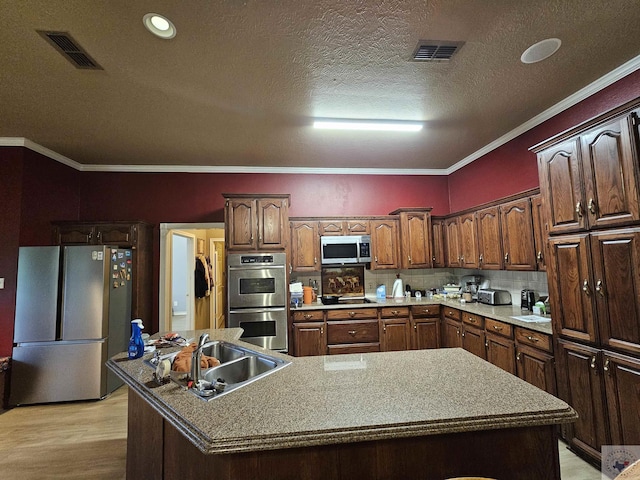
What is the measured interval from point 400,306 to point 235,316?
217 cm

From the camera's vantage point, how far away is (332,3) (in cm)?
179

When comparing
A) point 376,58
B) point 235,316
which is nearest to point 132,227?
point 235,316

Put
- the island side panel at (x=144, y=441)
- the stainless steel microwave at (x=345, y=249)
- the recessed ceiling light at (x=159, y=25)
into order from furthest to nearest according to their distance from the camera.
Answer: the stainless steel microwave at (x=345, y=249)
the recessed ceiling light at (x=159, y=25)
the island side panel at (x=144, y=441)

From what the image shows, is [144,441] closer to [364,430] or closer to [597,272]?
[364,430]

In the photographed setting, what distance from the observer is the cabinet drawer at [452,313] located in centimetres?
383

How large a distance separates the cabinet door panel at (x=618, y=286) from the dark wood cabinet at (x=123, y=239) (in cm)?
471

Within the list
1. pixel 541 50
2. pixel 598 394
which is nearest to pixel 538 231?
pixel 598 394

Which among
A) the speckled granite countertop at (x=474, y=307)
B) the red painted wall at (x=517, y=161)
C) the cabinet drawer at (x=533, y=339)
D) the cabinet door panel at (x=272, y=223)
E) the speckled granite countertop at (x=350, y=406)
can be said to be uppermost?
the red painted wall at (x=517, y=161)

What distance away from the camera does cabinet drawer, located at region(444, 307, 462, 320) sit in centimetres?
383

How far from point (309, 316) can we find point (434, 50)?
3.15 m

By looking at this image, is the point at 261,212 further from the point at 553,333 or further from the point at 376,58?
the point at 553,333

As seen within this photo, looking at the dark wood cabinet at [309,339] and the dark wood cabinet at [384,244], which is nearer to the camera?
the dark wood cabinet at [309,339]

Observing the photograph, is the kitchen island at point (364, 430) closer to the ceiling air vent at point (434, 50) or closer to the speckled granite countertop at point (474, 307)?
the speckled granite countertop at point (474, 307)

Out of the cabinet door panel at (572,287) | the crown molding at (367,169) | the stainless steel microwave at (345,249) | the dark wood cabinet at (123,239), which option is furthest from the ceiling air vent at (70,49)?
the cabinet door panel at (572,287)
